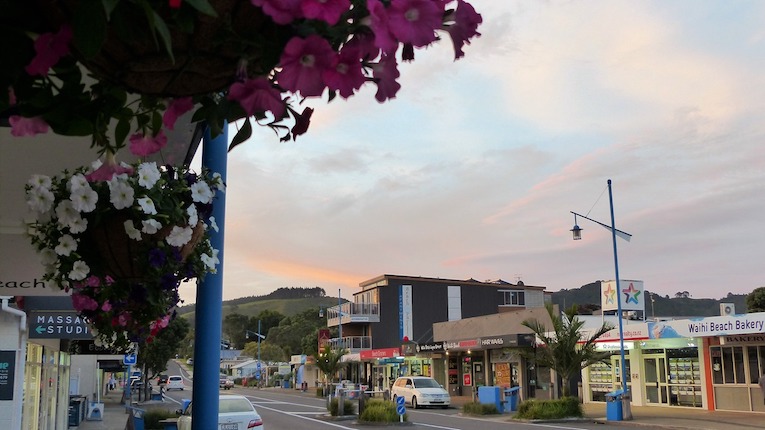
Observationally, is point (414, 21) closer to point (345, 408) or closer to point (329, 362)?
point (345, 408)

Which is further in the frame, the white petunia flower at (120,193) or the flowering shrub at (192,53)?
the white petunia flower at (120,193)

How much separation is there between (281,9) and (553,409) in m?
27.1

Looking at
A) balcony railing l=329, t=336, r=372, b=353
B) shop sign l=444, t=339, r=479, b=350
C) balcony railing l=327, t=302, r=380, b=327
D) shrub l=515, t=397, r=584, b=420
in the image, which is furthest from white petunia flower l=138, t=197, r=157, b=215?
balcony railing l=329, t=336, r=372, b=353

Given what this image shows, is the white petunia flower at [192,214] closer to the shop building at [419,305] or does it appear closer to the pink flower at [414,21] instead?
the pink flower at [414,21]

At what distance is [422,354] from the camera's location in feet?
158

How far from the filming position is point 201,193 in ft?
9.71

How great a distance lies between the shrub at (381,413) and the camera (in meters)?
27.1

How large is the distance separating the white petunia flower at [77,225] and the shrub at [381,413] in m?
25.6

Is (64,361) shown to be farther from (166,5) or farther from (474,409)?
(166,5)

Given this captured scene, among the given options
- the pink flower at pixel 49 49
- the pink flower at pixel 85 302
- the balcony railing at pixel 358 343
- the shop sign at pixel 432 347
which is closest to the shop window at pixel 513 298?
the balcony railing at pixel 358 343

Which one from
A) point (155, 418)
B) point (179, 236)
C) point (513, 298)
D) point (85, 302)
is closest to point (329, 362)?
point (155, 418)

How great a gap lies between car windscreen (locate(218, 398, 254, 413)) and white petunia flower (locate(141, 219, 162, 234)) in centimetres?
1403

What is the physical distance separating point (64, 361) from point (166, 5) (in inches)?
837

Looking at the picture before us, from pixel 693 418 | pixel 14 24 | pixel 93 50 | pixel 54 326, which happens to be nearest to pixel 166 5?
pixel 93 50
